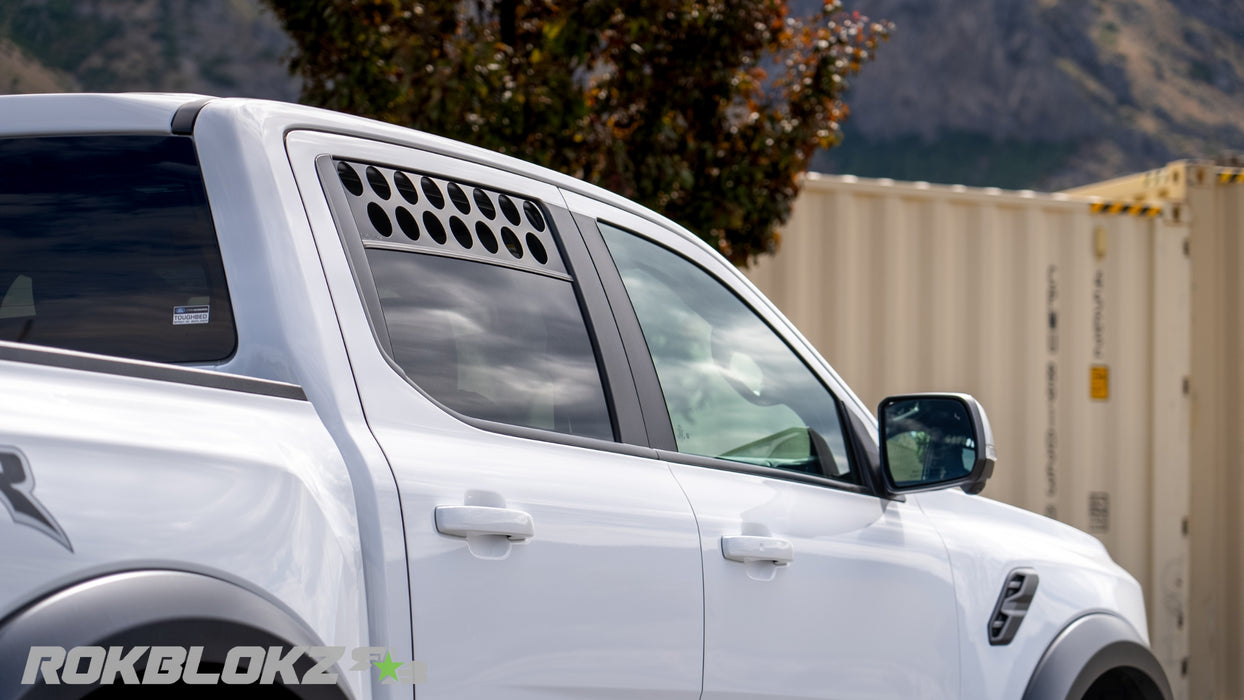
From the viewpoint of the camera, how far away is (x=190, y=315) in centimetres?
187

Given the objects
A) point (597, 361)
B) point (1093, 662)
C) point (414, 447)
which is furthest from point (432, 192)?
point (1093, 662)

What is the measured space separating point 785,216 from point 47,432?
4950 mm

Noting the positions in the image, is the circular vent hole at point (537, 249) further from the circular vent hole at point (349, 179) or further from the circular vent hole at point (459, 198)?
the circular vent hole at point (349, 179)

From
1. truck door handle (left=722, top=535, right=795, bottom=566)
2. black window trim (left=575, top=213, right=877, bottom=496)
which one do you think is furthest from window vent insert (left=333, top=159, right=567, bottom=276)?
truck door handle (left=722, top=535, right=795, bottom=566)

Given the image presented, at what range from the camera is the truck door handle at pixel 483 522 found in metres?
1.81

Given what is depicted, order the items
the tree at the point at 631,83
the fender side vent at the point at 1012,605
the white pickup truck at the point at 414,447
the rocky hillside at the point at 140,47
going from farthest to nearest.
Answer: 1. the rocky hillside at the point at 140,47
2. the tree at the point at 631,83
3. the fender side vent at the point at 1012,605
4. the white pickup truck at the point at 414,447

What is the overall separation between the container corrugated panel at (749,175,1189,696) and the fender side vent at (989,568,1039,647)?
12.6ft

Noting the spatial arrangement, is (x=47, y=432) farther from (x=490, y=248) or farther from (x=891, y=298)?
(x=891, y=298)

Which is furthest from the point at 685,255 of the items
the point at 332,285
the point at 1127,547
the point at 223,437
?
the point at 1127,547

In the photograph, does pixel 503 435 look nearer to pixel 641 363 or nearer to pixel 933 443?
pixel 641 363

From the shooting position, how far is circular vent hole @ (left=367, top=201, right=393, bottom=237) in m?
2.05

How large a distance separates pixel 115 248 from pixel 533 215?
74 centimetres

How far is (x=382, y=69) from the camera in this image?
567 centimetres
